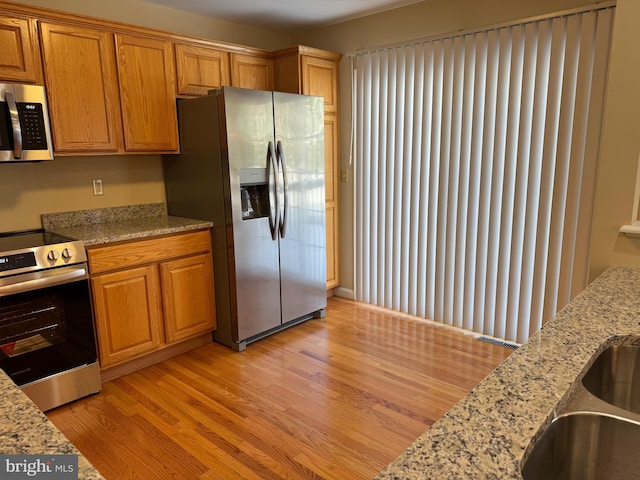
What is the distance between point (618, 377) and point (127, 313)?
254cm

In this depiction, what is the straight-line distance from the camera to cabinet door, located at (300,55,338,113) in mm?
3637

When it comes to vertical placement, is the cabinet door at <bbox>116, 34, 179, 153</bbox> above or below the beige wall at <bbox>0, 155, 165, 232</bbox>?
above

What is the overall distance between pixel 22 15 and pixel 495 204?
308 centimetres

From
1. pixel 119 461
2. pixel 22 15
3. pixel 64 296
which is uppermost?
pixel 22 15

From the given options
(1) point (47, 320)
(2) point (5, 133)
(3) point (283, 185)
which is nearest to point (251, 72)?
(3) point (283, 185)

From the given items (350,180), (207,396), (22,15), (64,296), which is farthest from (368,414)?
(22,15)

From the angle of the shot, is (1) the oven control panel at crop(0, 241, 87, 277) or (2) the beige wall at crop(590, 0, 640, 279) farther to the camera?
(1) the oven control panel at crop(0, 241, 87, 277)

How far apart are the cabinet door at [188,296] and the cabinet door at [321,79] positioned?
164 cm

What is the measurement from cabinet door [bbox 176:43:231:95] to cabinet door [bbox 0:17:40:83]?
2.94 ft

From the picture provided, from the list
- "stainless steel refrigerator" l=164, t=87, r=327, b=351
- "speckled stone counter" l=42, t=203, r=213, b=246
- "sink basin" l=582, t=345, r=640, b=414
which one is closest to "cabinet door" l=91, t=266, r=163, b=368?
"speckled stone counter" l=42, t=203, r=213, b=246

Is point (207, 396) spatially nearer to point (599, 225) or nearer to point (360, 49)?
point (599, 225)

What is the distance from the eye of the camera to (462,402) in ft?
2.97

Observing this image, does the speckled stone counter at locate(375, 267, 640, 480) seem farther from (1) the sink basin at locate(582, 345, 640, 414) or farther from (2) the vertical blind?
(2) the vertical blind

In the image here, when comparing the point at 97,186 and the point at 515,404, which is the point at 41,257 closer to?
the point at 97,186
